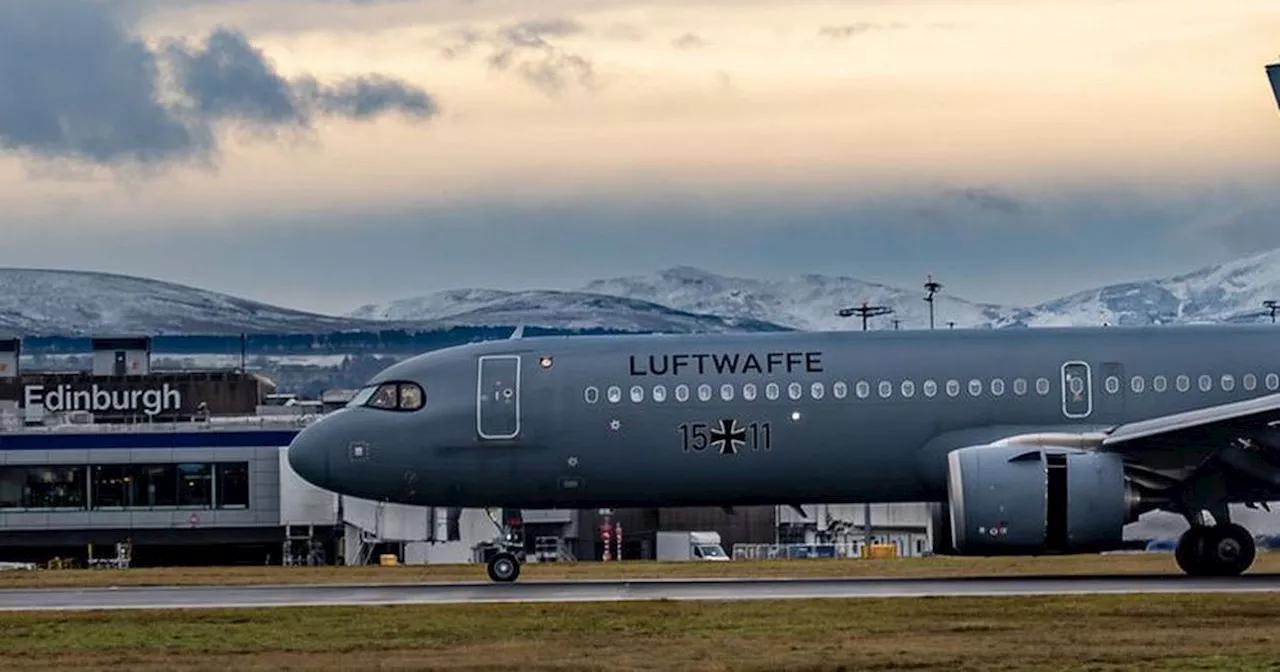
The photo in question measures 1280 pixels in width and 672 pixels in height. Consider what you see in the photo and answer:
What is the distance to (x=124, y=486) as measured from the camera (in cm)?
8606

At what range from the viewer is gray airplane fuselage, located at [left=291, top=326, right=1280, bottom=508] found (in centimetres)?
4228

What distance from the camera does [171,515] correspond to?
283 ft

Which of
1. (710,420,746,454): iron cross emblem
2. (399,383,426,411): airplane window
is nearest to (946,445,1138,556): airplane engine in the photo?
(710,420,746,454): iron cross emblem

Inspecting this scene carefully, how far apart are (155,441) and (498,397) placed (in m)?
44.9

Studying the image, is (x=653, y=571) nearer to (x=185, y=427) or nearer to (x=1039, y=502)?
(x=1039, y=502)

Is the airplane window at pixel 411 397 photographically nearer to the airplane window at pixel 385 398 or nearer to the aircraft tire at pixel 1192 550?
the airplane window at pixel 385 398

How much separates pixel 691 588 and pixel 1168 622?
11.3 m

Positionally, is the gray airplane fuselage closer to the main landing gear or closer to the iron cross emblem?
the iron cross emblem

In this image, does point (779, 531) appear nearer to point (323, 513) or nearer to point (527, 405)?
point (323, 513)

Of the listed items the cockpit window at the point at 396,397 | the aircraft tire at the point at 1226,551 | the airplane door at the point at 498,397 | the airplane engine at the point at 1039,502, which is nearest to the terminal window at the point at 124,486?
the cockpit window at the point at 396,397

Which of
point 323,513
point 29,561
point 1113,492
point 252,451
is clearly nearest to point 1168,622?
point 1113,492

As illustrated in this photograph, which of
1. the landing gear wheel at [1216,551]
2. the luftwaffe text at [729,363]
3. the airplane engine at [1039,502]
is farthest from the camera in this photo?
the luftwaffe text at [729,363]

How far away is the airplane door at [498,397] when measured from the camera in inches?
1700

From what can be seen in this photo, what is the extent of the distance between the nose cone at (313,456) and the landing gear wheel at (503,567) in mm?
3247
